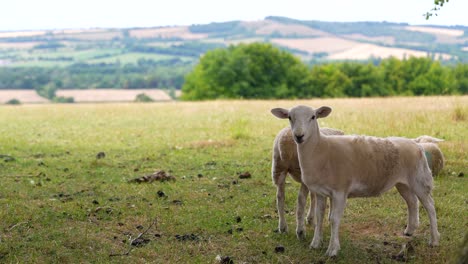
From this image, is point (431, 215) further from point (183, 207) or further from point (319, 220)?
point (183, 207)

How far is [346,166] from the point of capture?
8.24 metres

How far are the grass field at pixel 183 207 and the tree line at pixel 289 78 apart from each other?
67.6 metres

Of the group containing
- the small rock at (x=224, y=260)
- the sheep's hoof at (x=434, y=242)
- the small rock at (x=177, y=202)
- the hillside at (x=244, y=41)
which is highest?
the small rock at (x=224, y=260)

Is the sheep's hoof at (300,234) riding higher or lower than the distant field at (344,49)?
higher

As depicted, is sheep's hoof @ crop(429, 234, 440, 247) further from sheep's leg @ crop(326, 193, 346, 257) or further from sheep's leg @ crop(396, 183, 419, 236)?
sheep's leg @ crop(326, 193, 346, 257)

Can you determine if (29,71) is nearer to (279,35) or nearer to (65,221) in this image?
(279,35)

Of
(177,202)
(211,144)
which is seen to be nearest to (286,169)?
(177,202)

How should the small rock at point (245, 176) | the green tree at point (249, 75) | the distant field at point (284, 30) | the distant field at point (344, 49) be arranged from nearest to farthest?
1. the small rock at point (245, 176)
2. the green tree at point (249, 75)
3. the distant field at point (344, 49)
4. the distant field at point (284, 30)

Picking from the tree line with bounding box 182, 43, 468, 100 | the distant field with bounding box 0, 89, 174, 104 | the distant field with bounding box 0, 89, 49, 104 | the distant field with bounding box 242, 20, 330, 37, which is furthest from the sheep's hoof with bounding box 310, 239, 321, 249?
the distant field with bounding box 242, 20, 330, 37

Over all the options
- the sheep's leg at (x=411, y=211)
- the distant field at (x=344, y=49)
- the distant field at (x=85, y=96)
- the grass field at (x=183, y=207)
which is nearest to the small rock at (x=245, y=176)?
the grass field at (x=183, y=207)

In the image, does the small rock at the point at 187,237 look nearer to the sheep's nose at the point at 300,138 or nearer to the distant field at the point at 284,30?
the sheep's nose at the point at 300,138

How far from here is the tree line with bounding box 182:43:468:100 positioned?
89.9 m

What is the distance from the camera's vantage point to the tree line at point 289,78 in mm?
89875

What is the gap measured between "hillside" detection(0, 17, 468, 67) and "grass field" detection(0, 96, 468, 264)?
10849 cm
